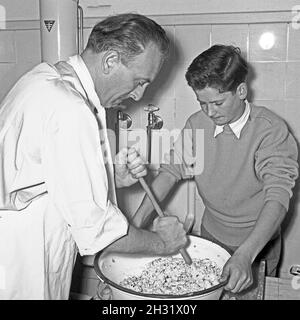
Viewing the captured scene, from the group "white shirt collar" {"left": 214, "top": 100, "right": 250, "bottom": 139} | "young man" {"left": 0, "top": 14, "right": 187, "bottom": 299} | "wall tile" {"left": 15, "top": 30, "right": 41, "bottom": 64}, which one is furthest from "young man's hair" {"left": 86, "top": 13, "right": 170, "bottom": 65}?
"wall tile" {"left": 15, "top": 30, "right": 41, "bottom": 64}

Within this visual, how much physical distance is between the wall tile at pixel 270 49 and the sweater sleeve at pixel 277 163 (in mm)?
293

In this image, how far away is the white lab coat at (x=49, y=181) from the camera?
596 mm

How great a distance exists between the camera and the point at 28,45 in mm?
1231

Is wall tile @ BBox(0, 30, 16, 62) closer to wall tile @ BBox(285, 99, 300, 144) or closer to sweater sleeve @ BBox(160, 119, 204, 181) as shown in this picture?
sweater sleeve @ BBox(160, 119, 204, 181)

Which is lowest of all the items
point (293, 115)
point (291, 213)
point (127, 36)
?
point (291, 213)

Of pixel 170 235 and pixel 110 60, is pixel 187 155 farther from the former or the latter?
pixel 110 60

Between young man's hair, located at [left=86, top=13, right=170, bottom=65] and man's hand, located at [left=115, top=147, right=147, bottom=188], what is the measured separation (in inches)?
8.1

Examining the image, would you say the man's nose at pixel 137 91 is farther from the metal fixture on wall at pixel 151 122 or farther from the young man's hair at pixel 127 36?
the metal fixture on wall at pixel 151 122

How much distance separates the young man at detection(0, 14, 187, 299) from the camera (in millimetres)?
600

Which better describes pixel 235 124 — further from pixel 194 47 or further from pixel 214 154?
pixel 194 47

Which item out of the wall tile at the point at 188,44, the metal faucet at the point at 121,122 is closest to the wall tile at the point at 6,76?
the metal faucet at the point at 121,122

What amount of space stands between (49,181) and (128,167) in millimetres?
241

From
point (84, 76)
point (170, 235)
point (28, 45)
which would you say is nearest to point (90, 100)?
point (84, 76)
